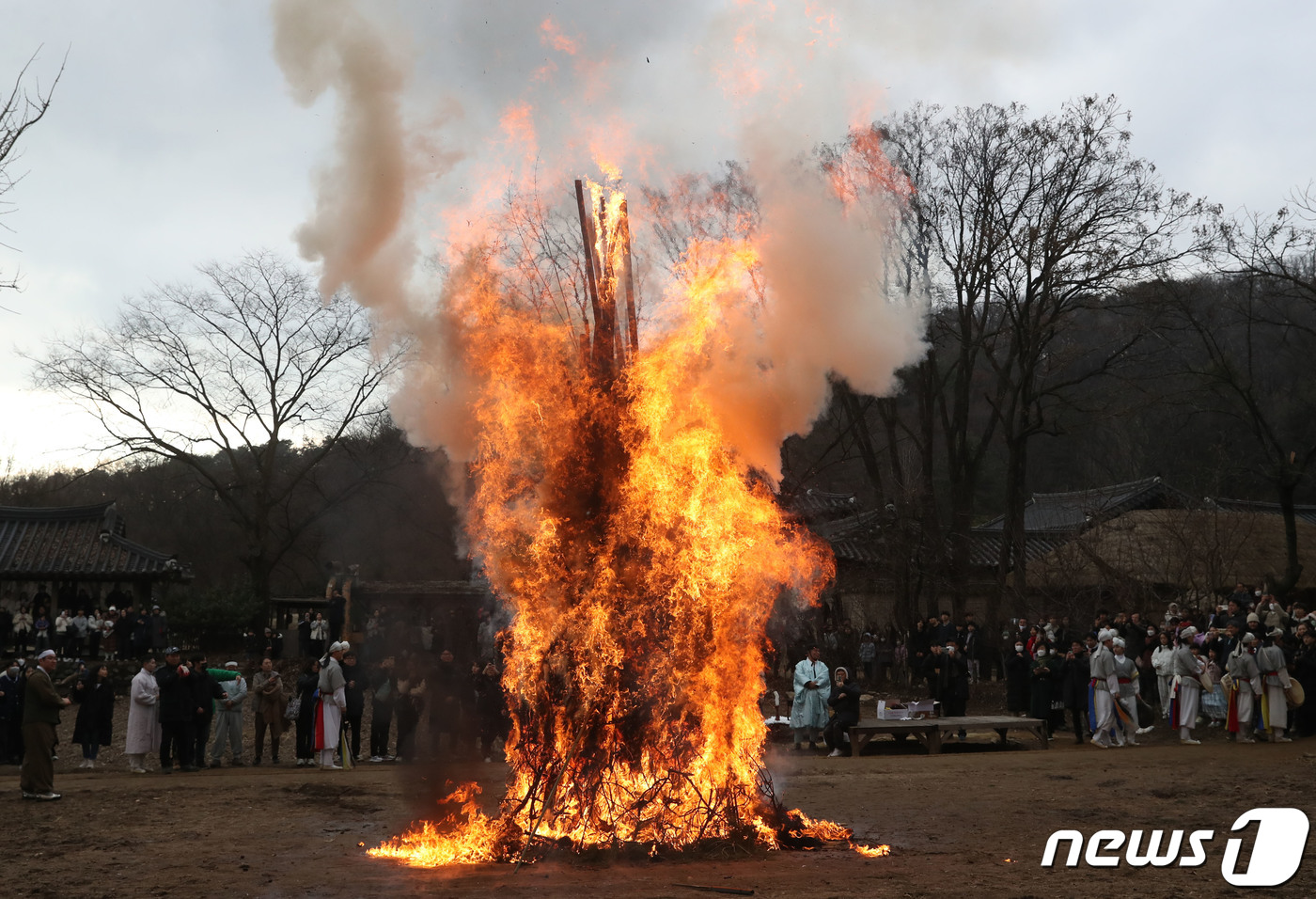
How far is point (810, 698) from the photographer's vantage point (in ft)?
62.9

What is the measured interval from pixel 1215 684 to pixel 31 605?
106ft

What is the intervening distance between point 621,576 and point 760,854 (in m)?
2.91

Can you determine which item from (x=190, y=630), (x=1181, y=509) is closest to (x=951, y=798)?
(x=1181, y=509)

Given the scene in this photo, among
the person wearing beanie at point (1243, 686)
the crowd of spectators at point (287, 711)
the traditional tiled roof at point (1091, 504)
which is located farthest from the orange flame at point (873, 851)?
the traditional tiled roof at point (1091, 504)

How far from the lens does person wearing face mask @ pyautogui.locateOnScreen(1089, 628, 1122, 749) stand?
59.7 feet

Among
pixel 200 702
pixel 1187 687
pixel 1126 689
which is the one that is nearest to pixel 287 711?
pixel 200 702

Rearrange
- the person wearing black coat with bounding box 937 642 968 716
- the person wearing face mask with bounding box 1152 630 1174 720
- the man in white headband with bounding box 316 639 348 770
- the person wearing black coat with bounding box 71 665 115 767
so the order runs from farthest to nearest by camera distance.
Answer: the person wearing black coat with bounding box 937 642 968 716 < the person wearing face mask with bounding box 1152 630 1174 720 < the person wearing black coat with bounding box 71 665 115 767 < the man in white headband with bounding box 316 639 348 770

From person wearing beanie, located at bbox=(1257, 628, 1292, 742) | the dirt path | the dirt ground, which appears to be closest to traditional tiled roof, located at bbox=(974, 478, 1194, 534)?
person wearing beanie, located at bbox=(1257, 628, 1292, 742)

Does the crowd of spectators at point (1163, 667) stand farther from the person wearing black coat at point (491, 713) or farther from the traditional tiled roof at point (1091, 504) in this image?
the traditional tiled roof at point (1091, 504)

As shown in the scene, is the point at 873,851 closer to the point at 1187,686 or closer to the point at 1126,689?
the point at 1126,689

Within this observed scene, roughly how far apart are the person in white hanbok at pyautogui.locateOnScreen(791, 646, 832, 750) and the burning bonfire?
748 cm

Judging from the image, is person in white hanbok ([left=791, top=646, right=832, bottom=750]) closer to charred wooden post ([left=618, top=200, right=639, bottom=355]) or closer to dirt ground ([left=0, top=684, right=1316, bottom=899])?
dirt ground ([left=0, top=684, right=1316, bottom=899])

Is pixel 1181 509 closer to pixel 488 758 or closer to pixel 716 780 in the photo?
pixel 488 758

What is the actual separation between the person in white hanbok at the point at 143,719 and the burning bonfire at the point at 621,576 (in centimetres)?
718
